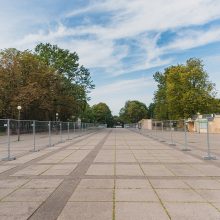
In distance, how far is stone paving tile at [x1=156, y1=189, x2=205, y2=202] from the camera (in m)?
7.05

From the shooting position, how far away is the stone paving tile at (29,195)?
718cm

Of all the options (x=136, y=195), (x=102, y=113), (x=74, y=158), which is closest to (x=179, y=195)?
(x=136, y=195)

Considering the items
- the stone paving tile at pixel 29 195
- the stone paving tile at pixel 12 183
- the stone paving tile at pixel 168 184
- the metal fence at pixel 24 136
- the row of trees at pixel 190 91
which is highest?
the row of trees at pixel 190 91

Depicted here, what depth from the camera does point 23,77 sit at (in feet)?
166

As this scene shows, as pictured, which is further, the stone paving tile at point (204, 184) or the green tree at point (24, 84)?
the green tree at point (24, 84)

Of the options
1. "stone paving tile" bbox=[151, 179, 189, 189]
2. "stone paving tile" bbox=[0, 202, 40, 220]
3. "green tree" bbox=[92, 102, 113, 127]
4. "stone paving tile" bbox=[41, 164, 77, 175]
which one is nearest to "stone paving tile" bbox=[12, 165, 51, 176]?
"stone paving tile" bbox=[41, 164, 77, 175]

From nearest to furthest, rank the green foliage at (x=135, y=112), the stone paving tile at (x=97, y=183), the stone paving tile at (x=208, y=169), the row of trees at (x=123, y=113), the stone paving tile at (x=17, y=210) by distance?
1. the stone paving tile at (x=17, y=210)
2. the stone paving tile at (x=97, y=183)
3. the stone paving tile at (x=208, y=169)
4. the green foliage at (x=135, y=112)
5. the row of trees at (x=123, y=113)

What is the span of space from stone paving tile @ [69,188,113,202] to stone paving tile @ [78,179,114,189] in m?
0.38

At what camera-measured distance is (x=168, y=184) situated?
343 inches

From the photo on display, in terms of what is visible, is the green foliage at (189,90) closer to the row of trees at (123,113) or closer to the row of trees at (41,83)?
the row of trees at (41,83)

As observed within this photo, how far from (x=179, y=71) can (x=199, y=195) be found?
183 ft

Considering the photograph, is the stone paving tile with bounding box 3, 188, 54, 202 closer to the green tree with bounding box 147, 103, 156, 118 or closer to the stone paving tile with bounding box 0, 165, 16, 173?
the stone paving tile with bounding box 0, 165, 16, 173

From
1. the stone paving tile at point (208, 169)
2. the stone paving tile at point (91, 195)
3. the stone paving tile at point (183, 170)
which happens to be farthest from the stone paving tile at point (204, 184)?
the stone paving tile at point (91, 195)

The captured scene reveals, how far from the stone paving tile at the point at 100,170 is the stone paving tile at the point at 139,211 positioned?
379cm
